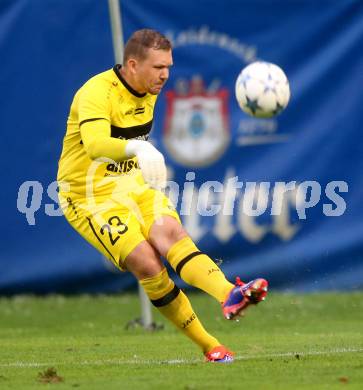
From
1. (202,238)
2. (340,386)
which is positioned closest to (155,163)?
(340,386)

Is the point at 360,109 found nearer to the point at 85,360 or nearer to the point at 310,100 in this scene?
the point at 310,100

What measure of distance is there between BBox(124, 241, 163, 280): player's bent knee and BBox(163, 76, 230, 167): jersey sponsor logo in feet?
16.4

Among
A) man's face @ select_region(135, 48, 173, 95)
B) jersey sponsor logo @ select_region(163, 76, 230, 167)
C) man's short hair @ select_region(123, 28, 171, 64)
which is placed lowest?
jersey sponsor logo @ select_region(163, 76, 230, 167)

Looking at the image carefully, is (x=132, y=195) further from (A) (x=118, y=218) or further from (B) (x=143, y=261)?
(B) (x=143, y=261)

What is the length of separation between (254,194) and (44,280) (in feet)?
8.24

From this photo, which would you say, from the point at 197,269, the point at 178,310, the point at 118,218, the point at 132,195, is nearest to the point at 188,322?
the point at 178,310

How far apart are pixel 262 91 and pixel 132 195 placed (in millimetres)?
1492

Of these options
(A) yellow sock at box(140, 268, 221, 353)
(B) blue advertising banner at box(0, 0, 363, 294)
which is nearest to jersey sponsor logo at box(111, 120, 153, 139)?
(A) yellow sock at box(140, 268, 221, 353)

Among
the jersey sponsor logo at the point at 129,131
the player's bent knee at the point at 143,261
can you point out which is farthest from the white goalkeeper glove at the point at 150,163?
the jersey sponsor logo at the point at 129,131

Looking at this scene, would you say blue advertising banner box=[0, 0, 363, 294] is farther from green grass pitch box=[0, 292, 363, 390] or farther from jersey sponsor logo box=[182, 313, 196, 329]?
jersey sponsor logo box=[182, 313, 196, 329]

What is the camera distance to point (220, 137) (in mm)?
12047

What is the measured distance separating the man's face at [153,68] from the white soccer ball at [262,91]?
128 centimetres

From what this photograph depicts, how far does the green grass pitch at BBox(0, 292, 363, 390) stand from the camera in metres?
6.17

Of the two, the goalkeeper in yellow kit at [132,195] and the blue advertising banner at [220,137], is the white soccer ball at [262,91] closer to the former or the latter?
the goalkeeper in yellow kit at [132,195]
